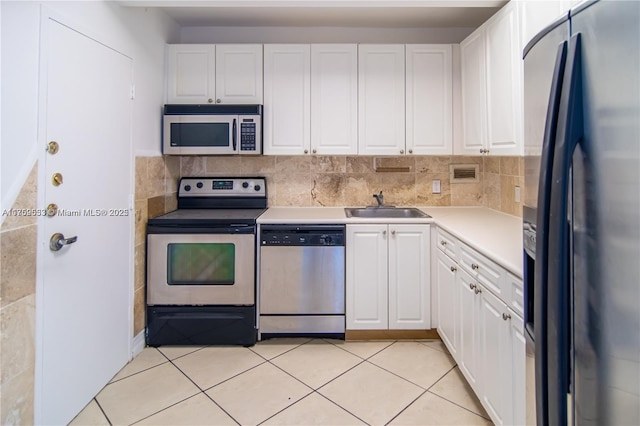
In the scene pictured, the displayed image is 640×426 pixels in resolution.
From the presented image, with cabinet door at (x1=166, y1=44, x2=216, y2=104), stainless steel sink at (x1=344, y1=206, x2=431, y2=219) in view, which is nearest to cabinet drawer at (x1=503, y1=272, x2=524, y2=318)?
stainless steel sink at (x1=344, y1=206, x2=431, y2=219)

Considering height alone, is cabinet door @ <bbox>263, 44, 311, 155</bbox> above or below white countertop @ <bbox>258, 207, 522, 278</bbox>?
above

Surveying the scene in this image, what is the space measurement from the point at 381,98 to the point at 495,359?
2.12 meters

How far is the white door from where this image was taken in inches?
64.6

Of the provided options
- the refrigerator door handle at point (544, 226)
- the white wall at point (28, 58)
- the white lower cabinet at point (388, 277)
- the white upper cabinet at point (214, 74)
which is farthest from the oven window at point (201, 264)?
the refrigerator door handle at point (544, 226)

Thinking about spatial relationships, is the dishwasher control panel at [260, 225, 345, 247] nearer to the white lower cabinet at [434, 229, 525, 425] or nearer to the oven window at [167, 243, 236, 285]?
the oven window at [167, 243, 236, 285]

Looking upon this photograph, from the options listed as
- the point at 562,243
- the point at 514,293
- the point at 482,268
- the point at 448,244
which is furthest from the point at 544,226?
the point at 448,244

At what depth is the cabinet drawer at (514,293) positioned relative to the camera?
1.34m

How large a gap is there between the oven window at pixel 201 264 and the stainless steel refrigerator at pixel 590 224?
6.95 ft

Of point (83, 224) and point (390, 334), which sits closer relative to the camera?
point (83, 224)

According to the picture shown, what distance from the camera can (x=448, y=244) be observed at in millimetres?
2299

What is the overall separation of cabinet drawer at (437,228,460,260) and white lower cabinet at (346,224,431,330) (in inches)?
5.6

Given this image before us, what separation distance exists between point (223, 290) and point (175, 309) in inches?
15.0

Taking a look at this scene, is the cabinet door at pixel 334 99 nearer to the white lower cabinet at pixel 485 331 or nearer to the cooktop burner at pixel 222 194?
the cooktop burner at pixel 222 194

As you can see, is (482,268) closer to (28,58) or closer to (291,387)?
(291,387)
